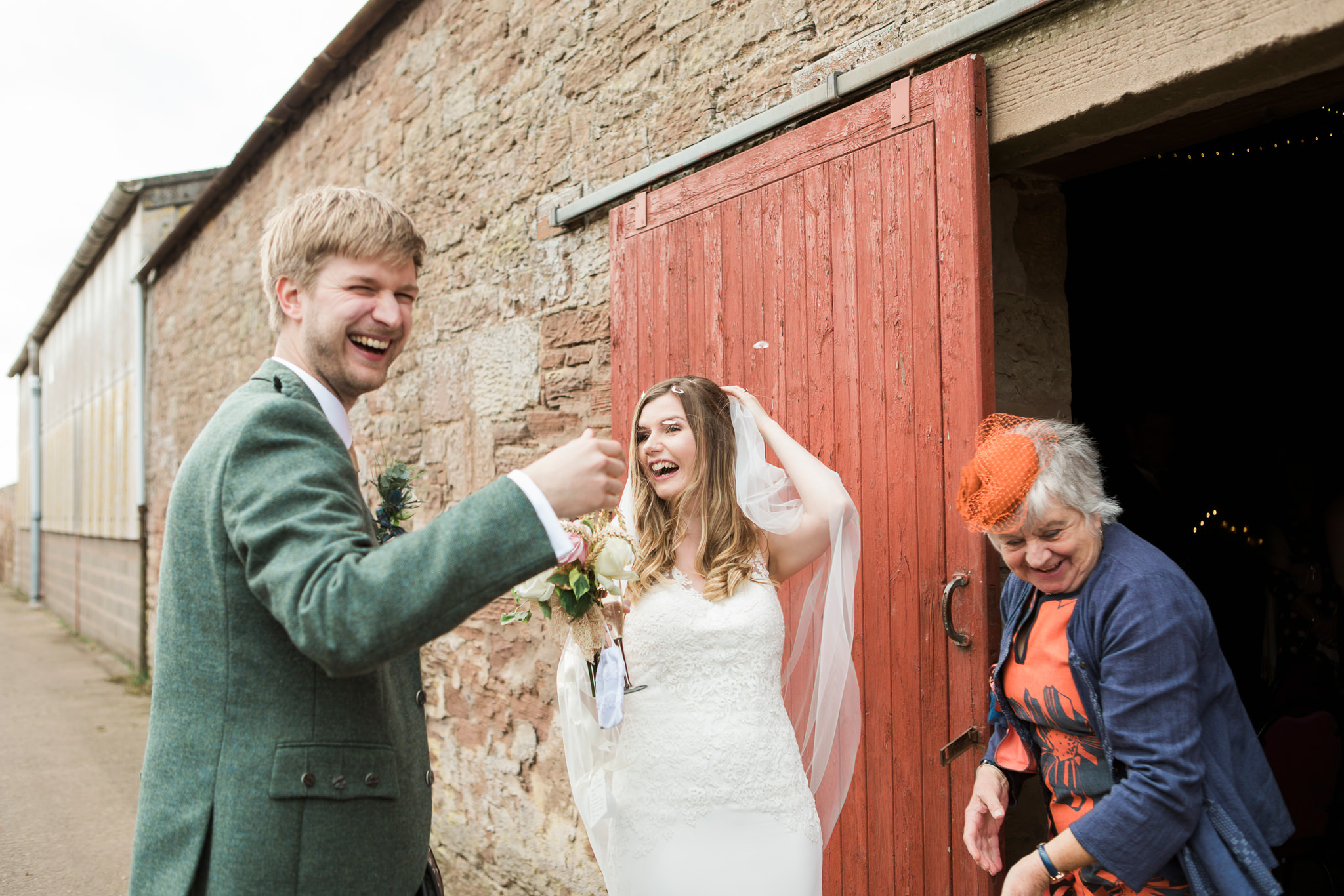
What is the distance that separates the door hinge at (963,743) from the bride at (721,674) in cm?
24

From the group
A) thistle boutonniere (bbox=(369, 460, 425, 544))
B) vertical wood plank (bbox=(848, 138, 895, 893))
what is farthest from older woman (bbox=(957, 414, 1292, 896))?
thistle boutonniere (bbox=(369, 460, 425, 544))

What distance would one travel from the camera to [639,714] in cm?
241

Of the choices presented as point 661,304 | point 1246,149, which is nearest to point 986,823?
point 661,304

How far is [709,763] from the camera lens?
2293 mm

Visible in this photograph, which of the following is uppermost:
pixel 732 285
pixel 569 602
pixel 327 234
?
pixel 732 285

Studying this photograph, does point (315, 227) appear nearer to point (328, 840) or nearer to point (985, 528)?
point (328, 840)

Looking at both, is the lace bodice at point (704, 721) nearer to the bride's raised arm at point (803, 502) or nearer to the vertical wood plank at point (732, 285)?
the bride's raised arm at point (803, 502)

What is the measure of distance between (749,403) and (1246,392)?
9.32ft

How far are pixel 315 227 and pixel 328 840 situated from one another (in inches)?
39.0

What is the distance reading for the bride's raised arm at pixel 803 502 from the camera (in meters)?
2.43

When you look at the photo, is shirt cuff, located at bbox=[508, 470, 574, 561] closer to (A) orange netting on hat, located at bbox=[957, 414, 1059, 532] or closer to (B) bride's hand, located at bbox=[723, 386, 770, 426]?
(A) orange netting on hat, located at bbox=[957, 414, 1059, 532]

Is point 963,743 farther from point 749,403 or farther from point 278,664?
point 278,664

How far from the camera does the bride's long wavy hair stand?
2506 mm

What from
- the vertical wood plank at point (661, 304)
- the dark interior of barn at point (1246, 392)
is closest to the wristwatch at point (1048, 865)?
the dark interior of barn at point (1246, 392)
